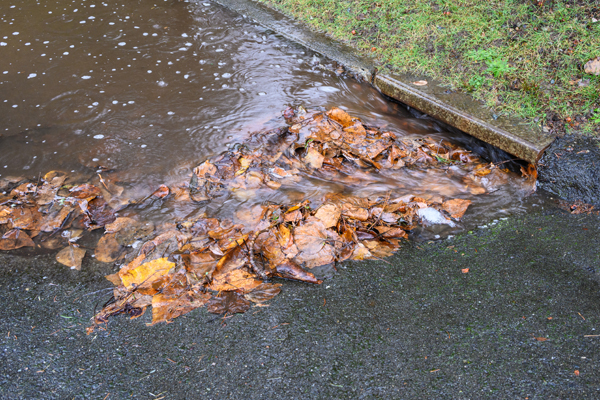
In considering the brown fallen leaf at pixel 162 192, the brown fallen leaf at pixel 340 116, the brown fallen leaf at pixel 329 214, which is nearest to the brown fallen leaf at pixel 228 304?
the brown fallen leaf at pixel 329 214

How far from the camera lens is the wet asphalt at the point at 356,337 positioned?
72.8 inches

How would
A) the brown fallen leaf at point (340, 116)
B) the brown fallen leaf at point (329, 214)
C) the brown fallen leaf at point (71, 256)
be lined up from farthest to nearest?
the brown fallen leaf at point (340, 116), the brown fallen leaf at point (329, 214), the brown fallen leaf at point (71, 256)

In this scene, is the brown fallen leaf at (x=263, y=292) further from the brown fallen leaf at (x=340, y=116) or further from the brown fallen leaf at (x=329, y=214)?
the brown fallen leaf at (x=340, y=116)

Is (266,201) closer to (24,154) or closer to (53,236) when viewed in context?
(53,236)

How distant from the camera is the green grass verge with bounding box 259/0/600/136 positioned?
3.44 metres

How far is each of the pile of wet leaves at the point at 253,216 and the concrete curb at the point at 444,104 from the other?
0.72 feet

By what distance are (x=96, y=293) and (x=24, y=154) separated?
2176 millimetres

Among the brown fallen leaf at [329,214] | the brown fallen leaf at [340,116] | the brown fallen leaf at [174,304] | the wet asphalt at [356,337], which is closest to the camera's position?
the wet asphalt at [356,337]

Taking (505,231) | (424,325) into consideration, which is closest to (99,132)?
(424,325)

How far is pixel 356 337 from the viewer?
6.73 ft

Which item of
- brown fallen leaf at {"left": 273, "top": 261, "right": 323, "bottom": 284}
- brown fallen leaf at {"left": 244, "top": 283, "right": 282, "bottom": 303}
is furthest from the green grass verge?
brown fallen leaf at {"left": 244, "top": 283, "right": 282, "bottom": 303}

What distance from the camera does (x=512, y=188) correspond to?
3.12 metres

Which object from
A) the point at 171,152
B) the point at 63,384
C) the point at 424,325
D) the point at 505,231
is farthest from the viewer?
the point at 171,152

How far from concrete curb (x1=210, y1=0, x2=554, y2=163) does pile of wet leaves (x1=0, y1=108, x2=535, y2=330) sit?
220 mm
